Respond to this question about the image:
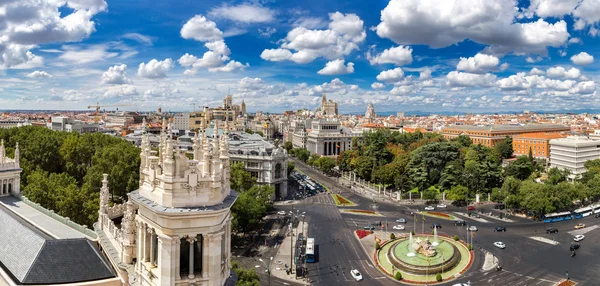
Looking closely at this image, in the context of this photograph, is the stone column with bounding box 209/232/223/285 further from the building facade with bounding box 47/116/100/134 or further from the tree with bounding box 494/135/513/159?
the building facade with bounding box 47/116/100/134

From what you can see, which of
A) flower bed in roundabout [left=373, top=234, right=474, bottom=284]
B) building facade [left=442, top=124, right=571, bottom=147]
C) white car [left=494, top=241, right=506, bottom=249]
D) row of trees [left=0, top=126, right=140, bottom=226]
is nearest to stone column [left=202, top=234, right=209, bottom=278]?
row of trees [left=0, top=126, right=140, bottom=226]

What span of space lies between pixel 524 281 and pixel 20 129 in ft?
258

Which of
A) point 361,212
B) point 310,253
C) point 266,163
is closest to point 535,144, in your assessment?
point 361,212

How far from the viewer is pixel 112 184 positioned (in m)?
47.9

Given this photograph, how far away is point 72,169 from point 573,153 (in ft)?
315

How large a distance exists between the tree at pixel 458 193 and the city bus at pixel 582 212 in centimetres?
1557

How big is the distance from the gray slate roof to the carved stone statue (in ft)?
114

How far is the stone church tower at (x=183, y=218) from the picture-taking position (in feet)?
38.7

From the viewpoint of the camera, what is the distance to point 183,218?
38.2ft

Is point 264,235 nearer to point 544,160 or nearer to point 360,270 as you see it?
point 360,270

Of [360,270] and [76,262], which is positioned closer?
[76,262]

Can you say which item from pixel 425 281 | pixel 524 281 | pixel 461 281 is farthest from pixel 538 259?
pixel 425 281

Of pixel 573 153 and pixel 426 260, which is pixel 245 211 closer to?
pixel 426 260

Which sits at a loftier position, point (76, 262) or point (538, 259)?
point (76, 262)
